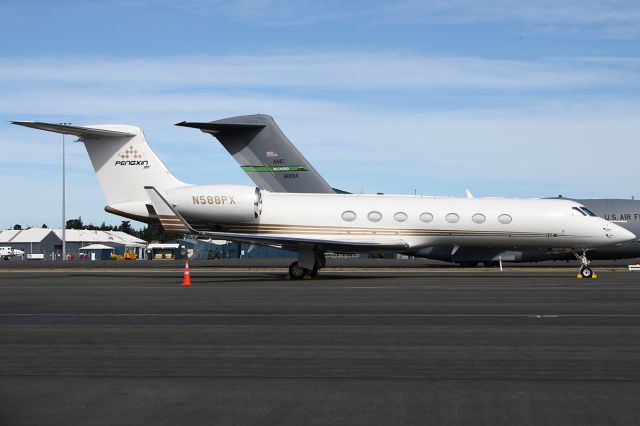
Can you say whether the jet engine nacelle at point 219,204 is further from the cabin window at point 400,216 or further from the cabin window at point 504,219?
the cabin window at point 504,219

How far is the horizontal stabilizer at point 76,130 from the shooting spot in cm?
2762

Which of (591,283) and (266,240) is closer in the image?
(591,283)

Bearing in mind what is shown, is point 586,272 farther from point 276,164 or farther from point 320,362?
point 320,362

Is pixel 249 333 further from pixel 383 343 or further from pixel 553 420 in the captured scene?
pixel 553 420

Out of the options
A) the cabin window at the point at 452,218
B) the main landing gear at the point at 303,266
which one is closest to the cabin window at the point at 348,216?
the main landing gear at the point at 303,266

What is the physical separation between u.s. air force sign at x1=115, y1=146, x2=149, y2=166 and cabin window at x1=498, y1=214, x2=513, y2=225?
13041mm

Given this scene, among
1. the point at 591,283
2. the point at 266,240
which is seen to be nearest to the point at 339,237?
the point at 266,240

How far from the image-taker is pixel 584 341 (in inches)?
417

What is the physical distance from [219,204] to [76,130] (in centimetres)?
585

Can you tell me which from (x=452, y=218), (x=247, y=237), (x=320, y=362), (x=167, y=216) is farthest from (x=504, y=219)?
(x=320, y=362)

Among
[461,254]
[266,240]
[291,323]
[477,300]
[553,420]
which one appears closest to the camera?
[553,420]

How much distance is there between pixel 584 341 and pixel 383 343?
2598 millimetres

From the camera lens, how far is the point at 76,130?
2927cm

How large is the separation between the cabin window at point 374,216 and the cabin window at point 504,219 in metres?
4.41
